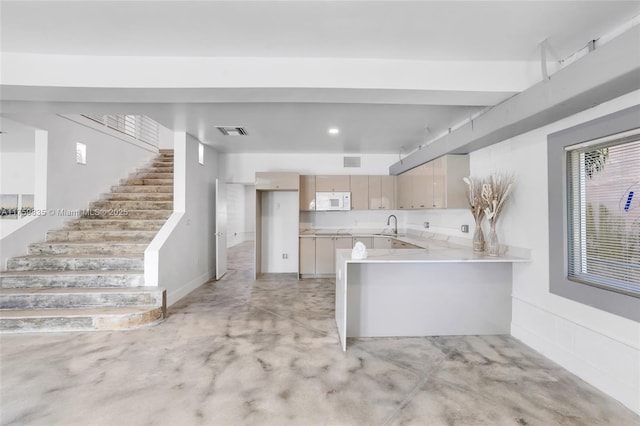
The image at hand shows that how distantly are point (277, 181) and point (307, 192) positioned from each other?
68 centimetres

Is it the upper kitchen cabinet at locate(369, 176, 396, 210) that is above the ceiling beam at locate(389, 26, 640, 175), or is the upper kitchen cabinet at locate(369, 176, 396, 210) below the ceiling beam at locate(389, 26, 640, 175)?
below

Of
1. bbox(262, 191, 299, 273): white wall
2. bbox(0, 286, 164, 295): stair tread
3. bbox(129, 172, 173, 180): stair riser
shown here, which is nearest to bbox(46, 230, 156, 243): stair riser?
bbox(0, 286, 164, 295): stair tread

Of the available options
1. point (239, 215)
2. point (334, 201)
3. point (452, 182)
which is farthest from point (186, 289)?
point (239, 215)

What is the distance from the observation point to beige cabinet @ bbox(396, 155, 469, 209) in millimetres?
3771

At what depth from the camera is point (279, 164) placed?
20.2ft

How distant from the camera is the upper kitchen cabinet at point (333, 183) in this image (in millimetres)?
5988

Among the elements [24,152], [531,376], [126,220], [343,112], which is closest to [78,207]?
[126,220]

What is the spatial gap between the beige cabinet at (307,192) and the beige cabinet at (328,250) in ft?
2.41

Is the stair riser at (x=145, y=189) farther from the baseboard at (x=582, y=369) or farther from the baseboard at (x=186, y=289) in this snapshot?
the baseboard at (x=582, y=369)

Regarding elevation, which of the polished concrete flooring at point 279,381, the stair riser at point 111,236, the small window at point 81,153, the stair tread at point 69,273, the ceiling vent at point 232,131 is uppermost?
the ceiling vent at point 232,131

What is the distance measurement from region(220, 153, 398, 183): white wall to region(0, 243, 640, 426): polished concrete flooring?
3.51 metres

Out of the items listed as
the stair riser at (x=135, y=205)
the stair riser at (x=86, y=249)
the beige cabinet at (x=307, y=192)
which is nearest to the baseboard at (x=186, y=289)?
the stair riser at (x=86, y=249)

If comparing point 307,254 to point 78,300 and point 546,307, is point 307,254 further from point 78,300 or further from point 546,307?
point 546,307

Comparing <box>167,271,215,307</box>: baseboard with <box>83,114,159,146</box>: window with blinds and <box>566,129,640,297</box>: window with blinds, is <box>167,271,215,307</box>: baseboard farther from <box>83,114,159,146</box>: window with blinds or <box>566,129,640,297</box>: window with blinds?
<box>566,129,640,297</box>: window with blinds
